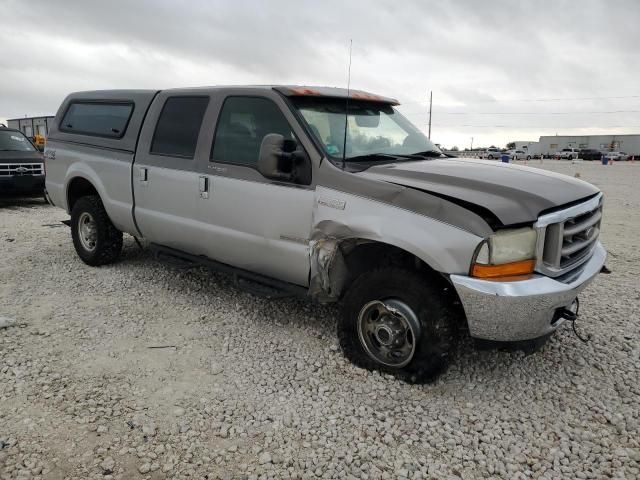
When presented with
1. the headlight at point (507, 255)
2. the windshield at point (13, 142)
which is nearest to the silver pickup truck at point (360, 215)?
the headlight at point (507, 255)

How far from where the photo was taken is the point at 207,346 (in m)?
3.84

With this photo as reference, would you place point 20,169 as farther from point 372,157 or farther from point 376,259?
point 376,259

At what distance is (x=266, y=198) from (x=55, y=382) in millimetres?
1875

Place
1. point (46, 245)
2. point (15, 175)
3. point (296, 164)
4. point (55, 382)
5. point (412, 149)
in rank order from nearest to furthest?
point (55, 382)
point (296, 164)
point (412, 149)
point (46, 245)
point (15, 175)

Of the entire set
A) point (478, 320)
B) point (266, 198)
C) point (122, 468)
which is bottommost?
point (122, 468)

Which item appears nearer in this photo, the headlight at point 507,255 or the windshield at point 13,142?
the headlight at point 507,255

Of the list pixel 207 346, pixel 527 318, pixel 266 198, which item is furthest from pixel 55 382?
pixel 527 318

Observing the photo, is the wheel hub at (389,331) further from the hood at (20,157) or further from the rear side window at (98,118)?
the hood at (20,157)

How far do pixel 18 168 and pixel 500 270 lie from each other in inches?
411

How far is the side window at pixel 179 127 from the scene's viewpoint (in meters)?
4.39

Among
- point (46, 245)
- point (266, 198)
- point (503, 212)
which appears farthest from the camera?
point (46, 245)

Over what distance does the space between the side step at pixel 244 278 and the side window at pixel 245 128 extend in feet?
2.95

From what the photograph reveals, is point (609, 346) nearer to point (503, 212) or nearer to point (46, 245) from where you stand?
point (503, 212)

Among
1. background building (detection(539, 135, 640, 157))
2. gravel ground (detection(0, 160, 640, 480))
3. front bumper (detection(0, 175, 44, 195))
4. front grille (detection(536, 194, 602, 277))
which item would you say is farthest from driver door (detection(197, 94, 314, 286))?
background building (detection(539, 135, 640, 157))
